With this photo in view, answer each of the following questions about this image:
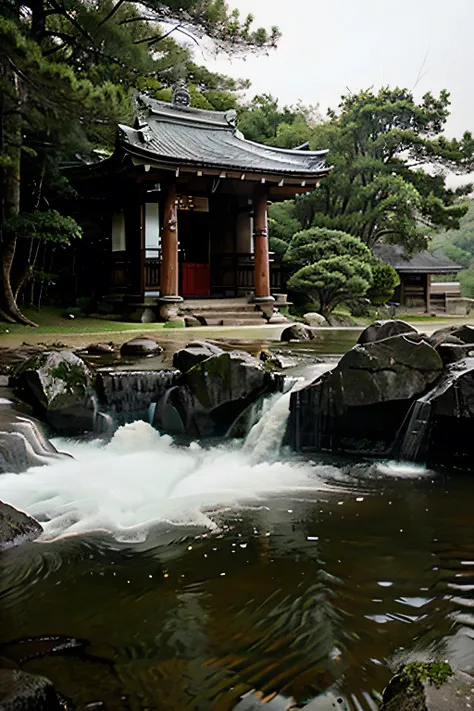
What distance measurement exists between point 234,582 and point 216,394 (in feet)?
12.8

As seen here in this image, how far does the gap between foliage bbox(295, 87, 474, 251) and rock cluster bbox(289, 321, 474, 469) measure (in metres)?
17.9

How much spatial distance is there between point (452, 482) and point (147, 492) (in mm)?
3026

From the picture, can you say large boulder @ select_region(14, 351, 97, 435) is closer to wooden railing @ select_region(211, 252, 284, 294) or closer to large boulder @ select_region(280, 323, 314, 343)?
large boulder @ select_region(280, 323, 314, 343)

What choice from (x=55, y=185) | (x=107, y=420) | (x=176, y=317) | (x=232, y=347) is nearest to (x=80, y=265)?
(x=55, y=185)

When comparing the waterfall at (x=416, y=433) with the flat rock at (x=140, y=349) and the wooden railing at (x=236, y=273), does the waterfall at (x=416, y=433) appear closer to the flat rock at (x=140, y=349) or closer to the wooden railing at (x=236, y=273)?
the flat rock at (x=140, y=349)

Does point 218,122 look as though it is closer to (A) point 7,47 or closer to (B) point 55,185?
(B) point 55,185

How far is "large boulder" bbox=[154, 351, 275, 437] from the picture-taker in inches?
289

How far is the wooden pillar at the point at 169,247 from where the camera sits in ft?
52.5

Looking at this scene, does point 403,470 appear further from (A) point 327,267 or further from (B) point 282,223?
(B) point 282,223

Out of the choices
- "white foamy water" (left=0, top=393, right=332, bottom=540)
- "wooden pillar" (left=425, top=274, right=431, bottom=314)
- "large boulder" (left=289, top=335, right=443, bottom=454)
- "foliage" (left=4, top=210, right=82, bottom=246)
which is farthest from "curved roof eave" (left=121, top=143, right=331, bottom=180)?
"wooden pillar" (left=425, top=274, right=431, bottom=314)

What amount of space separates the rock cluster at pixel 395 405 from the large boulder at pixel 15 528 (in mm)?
3434

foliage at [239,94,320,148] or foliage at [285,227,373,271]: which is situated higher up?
foliage at [239,94,320,148]

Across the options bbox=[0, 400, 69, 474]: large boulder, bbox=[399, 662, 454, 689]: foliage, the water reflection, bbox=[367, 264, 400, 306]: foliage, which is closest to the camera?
bbox=[399, 662, 454, 689]: foliage

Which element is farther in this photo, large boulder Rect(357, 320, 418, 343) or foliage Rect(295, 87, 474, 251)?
foliage Rect(295, 87, 474, 251)
